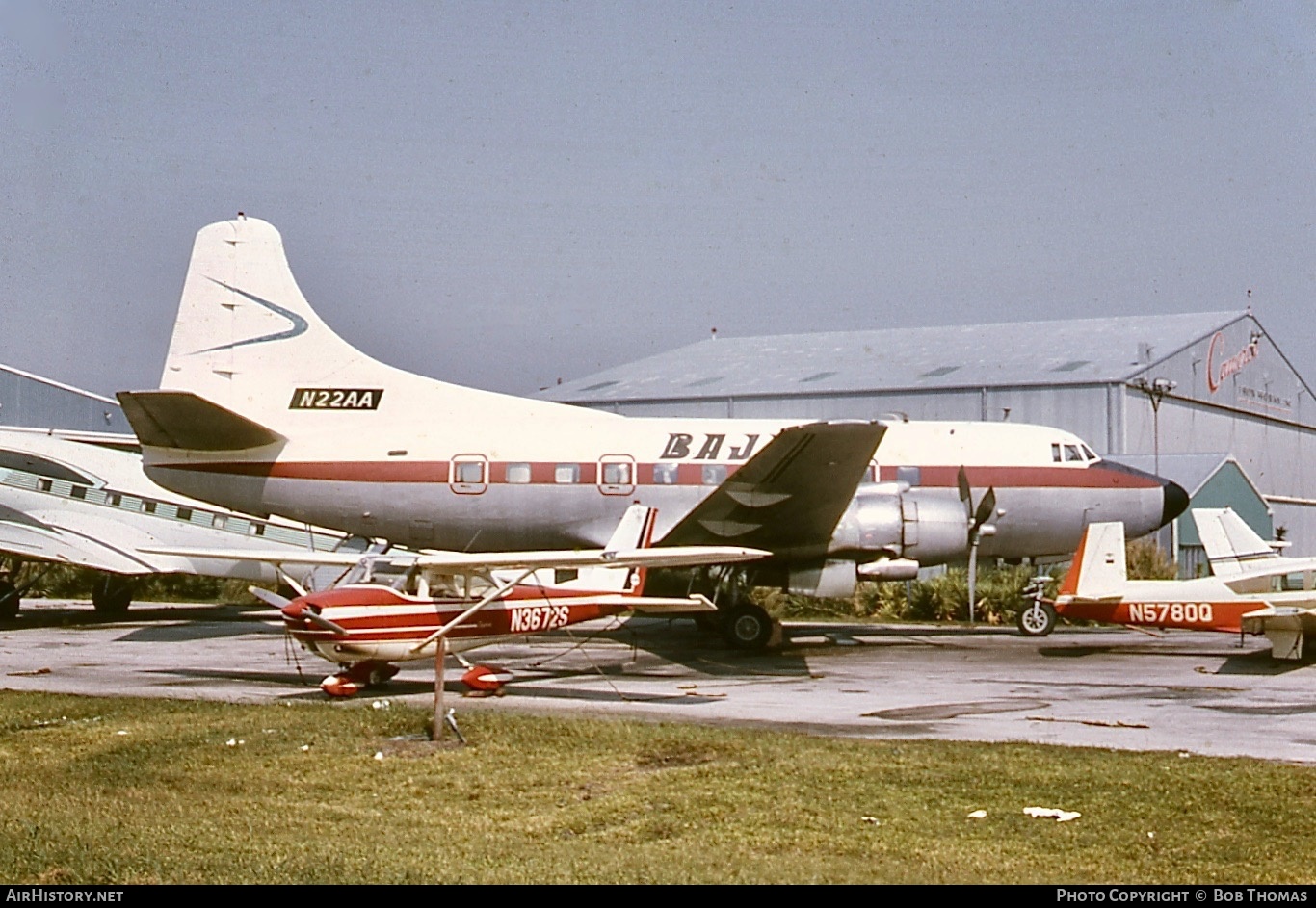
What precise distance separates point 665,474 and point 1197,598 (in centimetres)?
975

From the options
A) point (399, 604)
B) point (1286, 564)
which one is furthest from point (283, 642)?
point (1286, 564)

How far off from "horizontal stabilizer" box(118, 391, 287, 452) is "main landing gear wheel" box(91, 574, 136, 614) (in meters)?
8.95

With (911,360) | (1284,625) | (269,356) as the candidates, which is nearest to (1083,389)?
(911,360)

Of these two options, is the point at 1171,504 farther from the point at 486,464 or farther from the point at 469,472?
the point at 469,472

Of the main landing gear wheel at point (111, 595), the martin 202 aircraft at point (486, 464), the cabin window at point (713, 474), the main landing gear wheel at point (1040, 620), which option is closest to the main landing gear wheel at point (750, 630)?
the martin 202 aircraft at point (486, 464)

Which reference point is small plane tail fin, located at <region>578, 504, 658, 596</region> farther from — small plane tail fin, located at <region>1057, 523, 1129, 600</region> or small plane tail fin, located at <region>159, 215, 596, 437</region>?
small plane tail fin, located at <region>1057, 523, 1129, 600</region>

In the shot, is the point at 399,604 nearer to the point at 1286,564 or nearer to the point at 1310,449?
the point at 1286,564

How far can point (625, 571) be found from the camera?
19.9 meters

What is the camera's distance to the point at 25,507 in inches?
1134

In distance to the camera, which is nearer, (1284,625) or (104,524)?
(1284,625)

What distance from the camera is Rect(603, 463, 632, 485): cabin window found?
25106mm

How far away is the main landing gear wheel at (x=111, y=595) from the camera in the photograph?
104 feet

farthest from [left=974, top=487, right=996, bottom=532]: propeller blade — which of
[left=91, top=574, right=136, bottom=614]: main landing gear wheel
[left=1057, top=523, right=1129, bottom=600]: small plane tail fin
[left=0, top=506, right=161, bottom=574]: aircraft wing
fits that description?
[left=91, top=574, right=136, bottom=614]: main landing gear wheel

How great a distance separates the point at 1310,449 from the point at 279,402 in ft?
199
